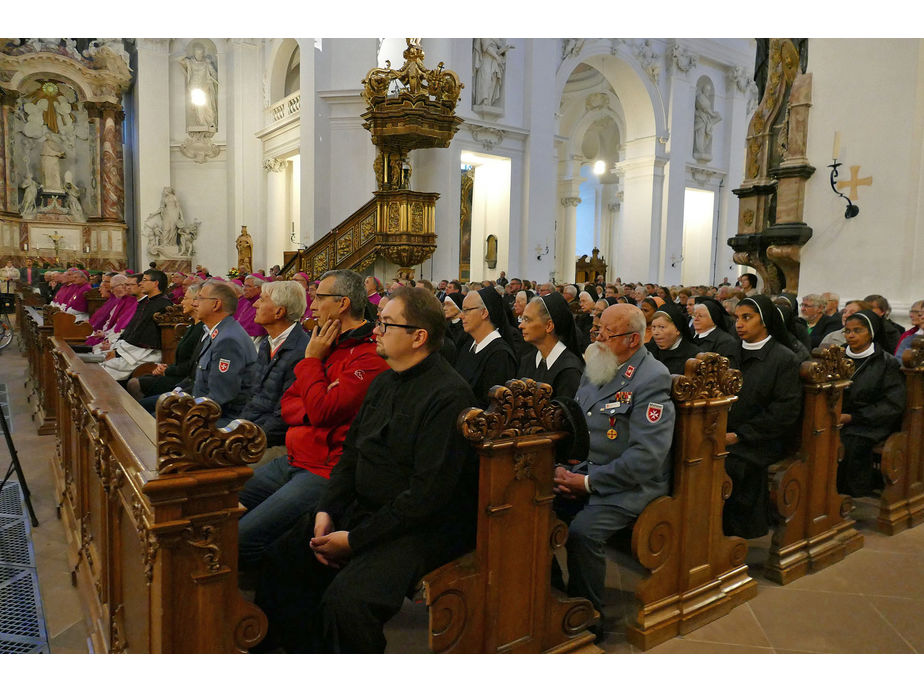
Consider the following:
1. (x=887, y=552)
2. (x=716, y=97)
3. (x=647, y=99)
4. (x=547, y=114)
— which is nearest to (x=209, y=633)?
(x=887, y=552)

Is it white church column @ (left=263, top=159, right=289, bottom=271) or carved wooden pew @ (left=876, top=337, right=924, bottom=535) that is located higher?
white church column @ (left=263, top=159, right=289, bottom=271)

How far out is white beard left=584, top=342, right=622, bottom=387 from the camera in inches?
124

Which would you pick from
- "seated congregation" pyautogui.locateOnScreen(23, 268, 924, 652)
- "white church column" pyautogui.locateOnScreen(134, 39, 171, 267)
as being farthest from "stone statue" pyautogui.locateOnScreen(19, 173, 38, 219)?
"seated congregation" pyautogui.locateOnScreen(23, 268, 924, 652)

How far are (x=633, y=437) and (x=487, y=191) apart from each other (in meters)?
14.6

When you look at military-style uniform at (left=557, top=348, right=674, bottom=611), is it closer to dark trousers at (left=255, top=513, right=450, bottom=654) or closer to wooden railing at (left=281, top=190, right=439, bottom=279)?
dark trousers at (left=255, top=513, right=450, bottom=654)

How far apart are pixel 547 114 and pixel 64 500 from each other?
49.3ft

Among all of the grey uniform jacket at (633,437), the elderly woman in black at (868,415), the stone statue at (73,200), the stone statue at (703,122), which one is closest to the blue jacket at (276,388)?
the grey uniform jacket at (633,437)

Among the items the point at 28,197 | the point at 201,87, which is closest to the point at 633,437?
the point at 201,87

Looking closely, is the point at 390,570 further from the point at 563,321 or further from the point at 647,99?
the point at 647,99

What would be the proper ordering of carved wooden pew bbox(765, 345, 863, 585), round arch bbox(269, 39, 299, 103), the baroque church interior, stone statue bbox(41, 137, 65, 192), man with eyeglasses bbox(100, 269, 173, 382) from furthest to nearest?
stone statue bbox(41, 137, 65, 192) < round arch bbox(269, 39, 299, 103) < man with eyeglasses bbox(100, 269, 173, 382) < carved wooden pew bbox(765, 345, 863, 585) < the baroque church interior

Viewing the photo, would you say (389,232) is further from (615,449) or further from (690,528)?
(690,528)

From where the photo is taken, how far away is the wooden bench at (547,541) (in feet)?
7.68

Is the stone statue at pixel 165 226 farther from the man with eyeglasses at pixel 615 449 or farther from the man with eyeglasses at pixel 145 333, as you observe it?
the man with eyeglasses at pixel 615 449

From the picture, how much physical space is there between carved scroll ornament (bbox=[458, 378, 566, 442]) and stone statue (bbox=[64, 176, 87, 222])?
73.4 ft
